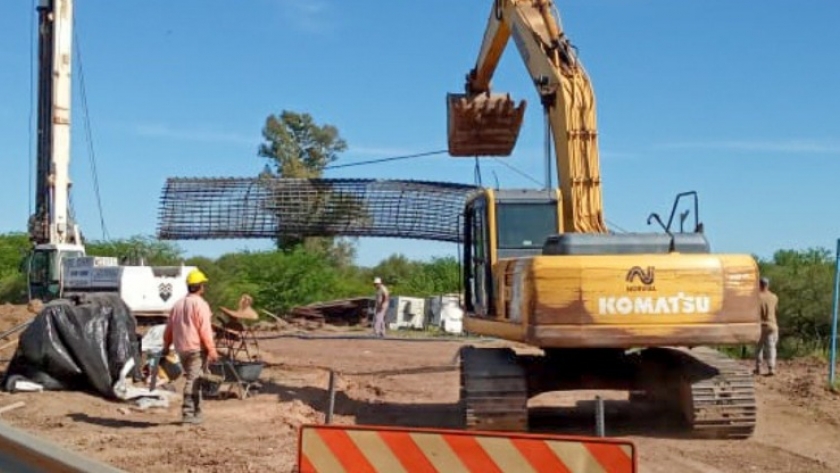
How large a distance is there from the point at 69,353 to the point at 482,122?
7.42 metres

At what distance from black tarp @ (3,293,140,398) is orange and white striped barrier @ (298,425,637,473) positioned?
9281 mm

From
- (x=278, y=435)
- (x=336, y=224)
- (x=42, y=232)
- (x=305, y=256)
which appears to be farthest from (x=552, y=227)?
(x=305, y=256)

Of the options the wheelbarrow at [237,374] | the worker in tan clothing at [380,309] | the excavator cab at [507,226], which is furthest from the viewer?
the worker in tan clothing at [380,309]

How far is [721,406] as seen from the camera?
38.8 feet

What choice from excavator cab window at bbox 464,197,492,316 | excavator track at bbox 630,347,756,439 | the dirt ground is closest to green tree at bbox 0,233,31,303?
the dirt ground

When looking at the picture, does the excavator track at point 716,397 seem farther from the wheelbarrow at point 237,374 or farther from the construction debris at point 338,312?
the construction debris at point 338,312

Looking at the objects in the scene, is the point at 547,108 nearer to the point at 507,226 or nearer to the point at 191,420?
the point at 507,226

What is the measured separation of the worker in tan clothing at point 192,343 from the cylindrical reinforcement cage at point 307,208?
1061 inches

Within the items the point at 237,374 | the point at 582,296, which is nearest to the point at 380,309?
the point at 237,374

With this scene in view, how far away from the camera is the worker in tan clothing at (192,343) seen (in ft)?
39.7

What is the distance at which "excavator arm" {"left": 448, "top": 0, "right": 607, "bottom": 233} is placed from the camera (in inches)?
531

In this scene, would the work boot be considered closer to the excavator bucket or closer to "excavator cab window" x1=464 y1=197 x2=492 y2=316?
"excavator cab window" x1=464 y1=197 x2=492 y2=316

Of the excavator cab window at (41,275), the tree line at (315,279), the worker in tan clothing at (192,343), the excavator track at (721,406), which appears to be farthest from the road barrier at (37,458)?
the excavator cab window at (41,275)

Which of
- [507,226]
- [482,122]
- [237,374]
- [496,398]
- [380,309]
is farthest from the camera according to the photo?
[380,309]
